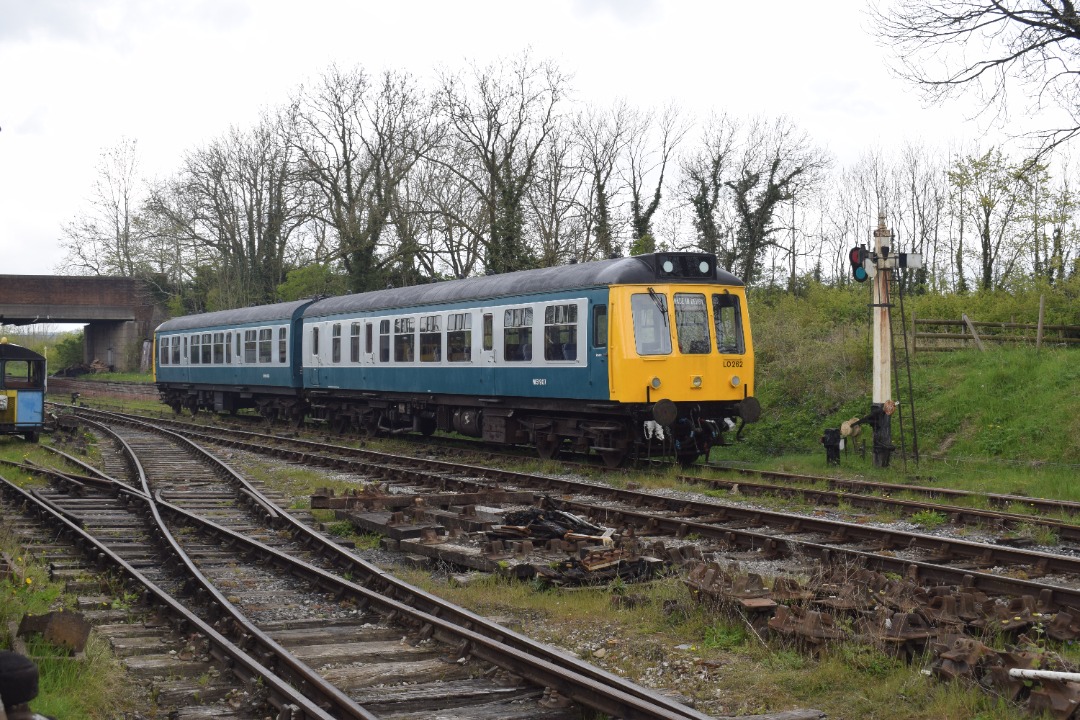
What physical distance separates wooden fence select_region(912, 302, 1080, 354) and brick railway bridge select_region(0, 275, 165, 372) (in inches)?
1808

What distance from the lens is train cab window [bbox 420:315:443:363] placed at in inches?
773

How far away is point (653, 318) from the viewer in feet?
50.1

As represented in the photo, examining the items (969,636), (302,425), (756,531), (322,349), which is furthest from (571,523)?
(302,425)

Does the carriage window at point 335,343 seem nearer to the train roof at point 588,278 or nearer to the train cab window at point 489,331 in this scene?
the train roof at point 588,278

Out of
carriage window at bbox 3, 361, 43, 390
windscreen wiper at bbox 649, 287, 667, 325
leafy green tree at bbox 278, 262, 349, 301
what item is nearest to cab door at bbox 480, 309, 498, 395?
windscreen wiper at bbox 649, 287, 667, 325

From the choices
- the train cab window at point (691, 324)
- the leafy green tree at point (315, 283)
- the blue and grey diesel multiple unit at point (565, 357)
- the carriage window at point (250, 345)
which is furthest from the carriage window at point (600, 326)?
the leafy green tree at point (315, 283)

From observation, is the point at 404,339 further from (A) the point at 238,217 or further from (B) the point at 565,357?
(A) the point at 238,217

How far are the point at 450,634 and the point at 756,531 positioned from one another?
4728 millimetres

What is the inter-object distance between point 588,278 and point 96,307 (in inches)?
1923

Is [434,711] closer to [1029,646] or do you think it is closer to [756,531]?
[1029,646]

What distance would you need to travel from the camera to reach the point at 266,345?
2744cm

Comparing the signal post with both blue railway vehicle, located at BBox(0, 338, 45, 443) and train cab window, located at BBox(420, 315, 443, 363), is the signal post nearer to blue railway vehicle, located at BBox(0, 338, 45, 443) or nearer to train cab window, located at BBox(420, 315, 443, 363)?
train cab window, located at BBox(420, 315, 443, 363)

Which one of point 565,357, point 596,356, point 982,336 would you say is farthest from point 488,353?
point 982,336

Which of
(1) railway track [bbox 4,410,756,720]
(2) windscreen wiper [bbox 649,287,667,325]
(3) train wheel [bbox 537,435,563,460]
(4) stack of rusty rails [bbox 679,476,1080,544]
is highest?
(2) windscreen wiper [bbox 649,287,667,325]
